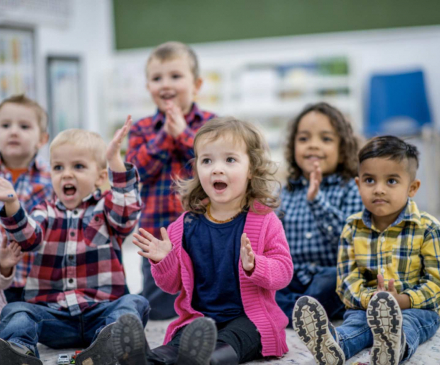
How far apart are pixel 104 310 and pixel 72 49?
4518mm

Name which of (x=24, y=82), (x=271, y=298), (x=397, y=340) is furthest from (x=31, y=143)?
(x=24, y=82)

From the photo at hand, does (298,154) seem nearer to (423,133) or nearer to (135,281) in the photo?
(135,281)

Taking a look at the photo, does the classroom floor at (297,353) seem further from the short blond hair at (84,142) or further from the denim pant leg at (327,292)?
the short blond hair at (84,142)

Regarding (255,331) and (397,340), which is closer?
(397,340)

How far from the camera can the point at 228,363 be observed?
1342mm

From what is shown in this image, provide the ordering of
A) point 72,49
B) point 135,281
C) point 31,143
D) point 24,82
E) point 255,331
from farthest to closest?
point 72,49
point 24,82
point 135,281
point 31,143
point 255,331

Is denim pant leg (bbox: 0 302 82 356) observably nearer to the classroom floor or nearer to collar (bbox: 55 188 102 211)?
the classroom floor

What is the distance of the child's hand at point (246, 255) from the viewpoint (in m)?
1.39

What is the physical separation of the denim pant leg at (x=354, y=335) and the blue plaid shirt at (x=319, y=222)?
1.28ft

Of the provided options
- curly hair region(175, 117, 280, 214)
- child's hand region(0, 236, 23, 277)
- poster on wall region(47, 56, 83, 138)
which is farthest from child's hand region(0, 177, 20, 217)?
poster on wall region(47, 56, 83, 138)

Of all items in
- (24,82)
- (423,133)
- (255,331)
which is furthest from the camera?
(24,82)

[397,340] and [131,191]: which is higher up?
[131,191]

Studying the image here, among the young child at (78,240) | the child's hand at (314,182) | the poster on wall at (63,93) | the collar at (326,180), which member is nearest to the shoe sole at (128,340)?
the young child at (78,240)

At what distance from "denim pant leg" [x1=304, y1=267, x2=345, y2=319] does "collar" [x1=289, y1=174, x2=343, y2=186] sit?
346mm
